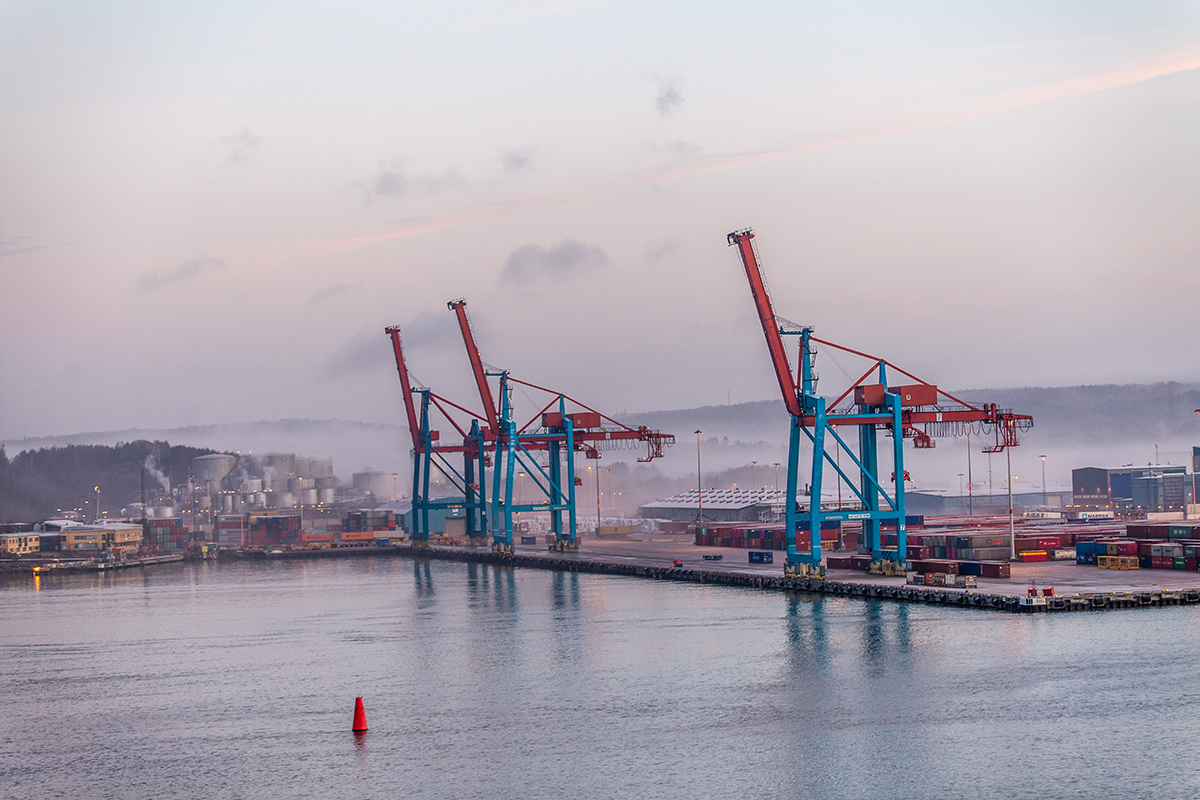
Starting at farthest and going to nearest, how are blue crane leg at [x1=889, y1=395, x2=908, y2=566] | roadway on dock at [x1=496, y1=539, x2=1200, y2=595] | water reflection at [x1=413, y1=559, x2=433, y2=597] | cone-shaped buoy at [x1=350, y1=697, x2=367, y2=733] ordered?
water reflection at [x1=413, y1=559, x2=433, y2=597] → blue crane leg at [x1=889, y1=395, x2=908, y2=566] → roadway on dock at [x1=496, y1=539, x2=1200, y2=595] → cone-shaped buoy at [x1=350, y1=697, x2=367, y2=733]

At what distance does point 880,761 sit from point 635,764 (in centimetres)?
620

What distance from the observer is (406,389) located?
5295 inches

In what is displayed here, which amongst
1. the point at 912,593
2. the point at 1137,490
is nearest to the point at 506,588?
the point at 912,593

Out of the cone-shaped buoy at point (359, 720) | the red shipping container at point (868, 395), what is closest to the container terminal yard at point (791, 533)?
the red shipping container at point (868, 395)

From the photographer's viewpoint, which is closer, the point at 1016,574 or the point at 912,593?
the point at 912,593

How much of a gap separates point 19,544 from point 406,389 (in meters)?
44.5

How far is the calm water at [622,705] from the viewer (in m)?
29.4

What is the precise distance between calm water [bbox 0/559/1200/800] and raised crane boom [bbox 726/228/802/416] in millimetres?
11809

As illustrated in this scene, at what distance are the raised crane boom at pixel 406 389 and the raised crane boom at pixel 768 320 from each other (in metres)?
70.1

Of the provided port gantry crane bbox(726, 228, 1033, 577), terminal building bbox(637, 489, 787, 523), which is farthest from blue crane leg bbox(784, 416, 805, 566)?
terminal building bbox(637, 489, 787, 523)

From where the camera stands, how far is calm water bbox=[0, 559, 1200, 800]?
96.3 ft

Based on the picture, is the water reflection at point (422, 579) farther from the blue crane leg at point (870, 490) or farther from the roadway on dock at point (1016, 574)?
the blue crane leg at point (870, 490)

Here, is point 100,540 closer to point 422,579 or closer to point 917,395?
point 422,579

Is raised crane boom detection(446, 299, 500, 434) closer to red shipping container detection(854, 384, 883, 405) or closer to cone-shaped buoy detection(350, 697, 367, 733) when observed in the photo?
red shipping container detection(854, 384, 883, 405)
